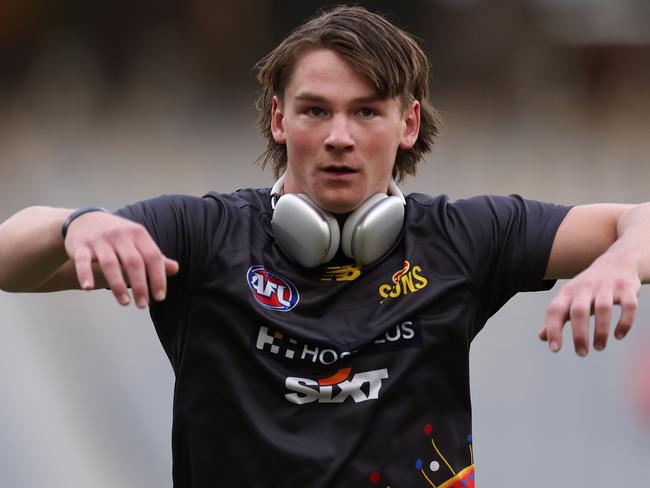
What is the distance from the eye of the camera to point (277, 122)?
2383 millimetres

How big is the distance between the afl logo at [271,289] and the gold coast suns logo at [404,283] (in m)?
0.16

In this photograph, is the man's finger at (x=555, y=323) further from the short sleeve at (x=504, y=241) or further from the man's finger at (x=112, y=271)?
the man's finger at (x=112, y=271)

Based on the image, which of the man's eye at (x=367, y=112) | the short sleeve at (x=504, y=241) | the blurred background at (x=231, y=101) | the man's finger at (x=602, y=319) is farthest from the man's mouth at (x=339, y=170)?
the blurred background at (x=231, y=101)

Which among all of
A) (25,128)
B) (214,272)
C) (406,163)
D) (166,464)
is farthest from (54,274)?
(25,128)

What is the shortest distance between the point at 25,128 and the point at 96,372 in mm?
1192

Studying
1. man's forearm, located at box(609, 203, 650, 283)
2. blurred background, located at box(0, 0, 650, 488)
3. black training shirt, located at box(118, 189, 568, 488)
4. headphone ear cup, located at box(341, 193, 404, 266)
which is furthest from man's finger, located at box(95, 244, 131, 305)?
blurred background, located at box(0, 0, 650, 488)

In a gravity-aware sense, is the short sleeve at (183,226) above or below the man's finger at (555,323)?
above

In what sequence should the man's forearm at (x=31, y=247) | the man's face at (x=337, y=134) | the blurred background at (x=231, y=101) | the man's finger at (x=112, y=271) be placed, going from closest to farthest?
the man's finger at (x=112, y=271) < the man's forearm at (x=31, y=247) < the man's face at (x=337, y=134) < the blurred background at (x=231, y=101)

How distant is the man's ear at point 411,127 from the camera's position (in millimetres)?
2385

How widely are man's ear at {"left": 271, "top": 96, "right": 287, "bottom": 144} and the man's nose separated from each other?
228 mm

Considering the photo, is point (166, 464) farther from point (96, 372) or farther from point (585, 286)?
point (585, 286)

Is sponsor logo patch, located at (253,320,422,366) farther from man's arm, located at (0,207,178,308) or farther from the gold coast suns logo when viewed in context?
man's arm, located at (0,207,178,308)

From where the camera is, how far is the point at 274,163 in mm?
2562

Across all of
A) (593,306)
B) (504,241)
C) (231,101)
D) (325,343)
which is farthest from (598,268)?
(231,101)
